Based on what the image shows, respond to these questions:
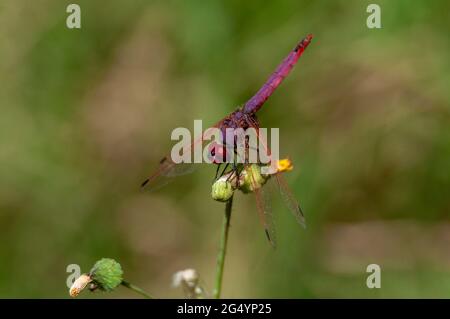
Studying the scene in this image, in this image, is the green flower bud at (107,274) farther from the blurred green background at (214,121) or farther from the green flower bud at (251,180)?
the blurred green background at (214,121)

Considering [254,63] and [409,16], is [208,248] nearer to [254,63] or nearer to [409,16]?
[254,63]

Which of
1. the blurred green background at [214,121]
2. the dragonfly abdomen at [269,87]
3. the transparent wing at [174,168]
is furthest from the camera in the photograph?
the blurred green background at [214,121]

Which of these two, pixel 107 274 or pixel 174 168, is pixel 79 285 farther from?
pixel 174 168

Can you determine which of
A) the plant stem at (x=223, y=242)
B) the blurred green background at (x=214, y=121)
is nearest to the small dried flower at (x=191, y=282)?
the plant stem at (x=223, y=242)

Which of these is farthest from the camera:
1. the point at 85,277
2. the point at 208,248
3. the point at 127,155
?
the point at 127,155

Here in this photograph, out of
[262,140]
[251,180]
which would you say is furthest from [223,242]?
[262,140]

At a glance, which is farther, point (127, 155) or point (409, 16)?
point (127, 155)

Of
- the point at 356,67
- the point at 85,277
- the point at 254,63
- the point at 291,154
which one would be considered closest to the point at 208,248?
the point at 291,154
